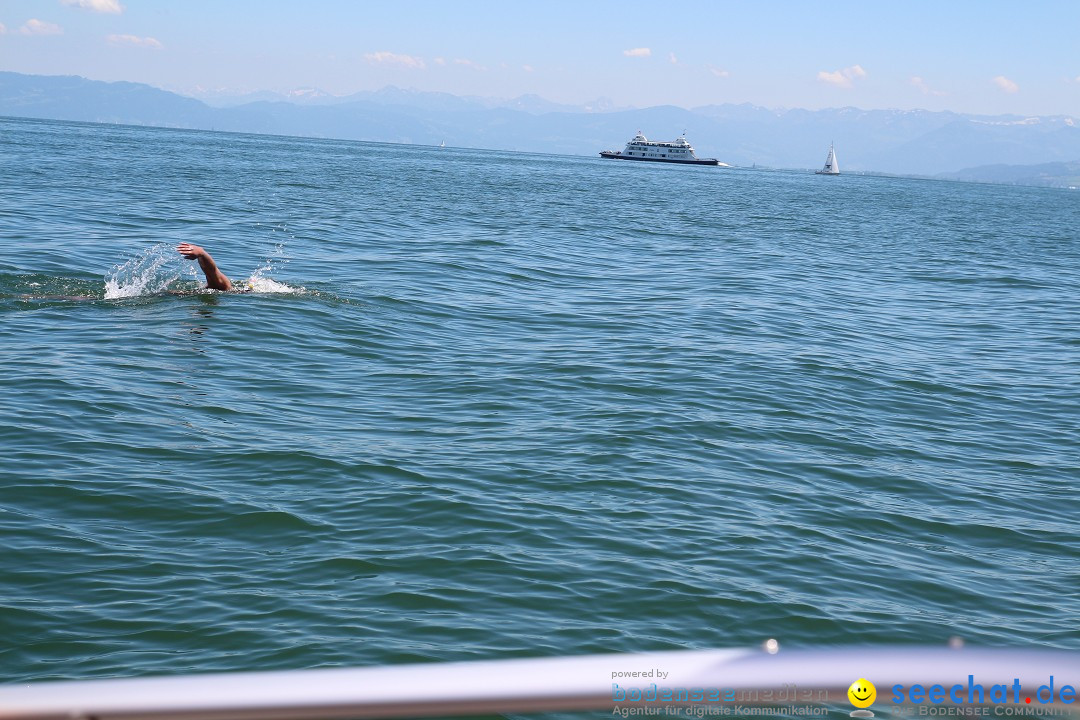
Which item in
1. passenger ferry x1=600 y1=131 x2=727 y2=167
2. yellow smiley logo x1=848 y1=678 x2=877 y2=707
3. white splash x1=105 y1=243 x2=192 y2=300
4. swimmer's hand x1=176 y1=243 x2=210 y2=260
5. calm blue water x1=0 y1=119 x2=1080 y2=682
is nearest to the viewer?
yellow smiley logo x1=848 y1=678 x2=877 y2=707

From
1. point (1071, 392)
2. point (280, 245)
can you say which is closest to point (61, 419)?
point (1071, 392)

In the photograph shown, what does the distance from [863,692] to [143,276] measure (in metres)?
19.8

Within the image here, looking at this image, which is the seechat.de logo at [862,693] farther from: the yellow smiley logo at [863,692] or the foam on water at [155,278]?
the foam on water at [155,278]

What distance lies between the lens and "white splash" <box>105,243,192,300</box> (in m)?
18.8

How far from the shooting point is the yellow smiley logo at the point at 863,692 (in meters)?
1.93

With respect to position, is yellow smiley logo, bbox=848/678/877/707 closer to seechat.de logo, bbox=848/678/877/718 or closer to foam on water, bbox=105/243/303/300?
seechat.de logo, bbox=848/678/877/718

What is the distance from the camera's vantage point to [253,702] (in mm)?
1900

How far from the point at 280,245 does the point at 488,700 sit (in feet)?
86.6

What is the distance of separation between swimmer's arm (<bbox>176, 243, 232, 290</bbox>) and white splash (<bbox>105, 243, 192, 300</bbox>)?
107 cm

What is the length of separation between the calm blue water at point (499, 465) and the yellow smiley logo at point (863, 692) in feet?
16.8

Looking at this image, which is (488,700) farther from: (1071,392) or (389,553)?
(1071,392)

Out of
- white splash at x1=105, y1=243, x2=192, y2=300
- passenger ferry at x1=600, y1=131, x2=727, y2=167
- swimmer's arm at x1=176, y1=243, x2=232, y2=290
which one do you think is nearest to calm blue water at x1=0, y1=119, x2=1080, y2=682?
white splash at x1=105, y1=243, x2=192, y2=300

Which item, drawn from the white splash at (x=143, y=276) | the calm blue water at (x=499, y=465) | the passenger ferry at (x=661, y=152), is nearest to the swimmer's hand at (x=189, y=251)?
the calm blue water at (x=499, y=465)

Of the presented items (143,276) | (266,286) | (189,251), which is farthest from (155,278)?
(189,251)
